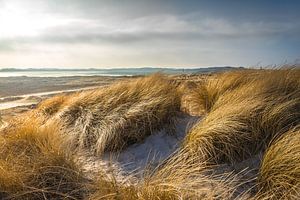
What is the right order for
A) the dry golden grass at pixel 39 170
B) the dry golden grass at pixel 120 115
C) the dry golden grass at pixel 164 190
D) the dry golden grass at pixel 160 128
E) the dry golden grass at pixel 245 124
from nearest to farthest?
1. the dry golden grass at pixel 164 190
2. the dry golden grass at pixel 160 128
3. the dry golden grass at pixel 39 170
4. the dry golden grass at pixel 245 124
5. the dry golden grass at pixel 120 115

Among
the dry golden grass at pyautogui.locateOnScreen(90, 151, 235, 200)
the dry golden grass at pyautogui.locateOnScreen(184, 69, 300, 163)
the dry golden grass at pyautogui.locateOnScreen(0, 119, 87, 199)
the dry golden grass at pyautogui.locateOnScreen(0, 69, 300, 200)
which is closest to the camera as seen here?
the dry golden grass at pyautogui.locateOnScreen(90, 151, 235, 200)

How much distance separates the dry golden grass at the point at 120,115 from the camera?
15.2 ft

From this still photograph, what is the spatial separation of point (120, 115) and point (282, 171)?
2466 mm

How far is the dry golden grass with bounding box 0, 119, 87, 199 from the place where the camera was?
3326mm

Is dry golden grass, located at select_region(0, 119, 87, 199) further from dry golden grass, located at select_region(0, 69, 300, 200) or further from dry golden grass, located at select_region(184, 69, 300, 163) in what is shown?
dry golden grass, located at select_region(184, 69, 300, 163)

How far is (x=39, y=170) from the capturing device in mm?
3512

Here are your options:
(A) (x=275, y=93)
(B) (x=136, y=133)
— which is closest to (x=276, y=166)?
(A) (x=275, y=93)

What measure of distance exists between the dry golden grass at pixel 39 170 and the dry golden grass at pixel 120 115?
0.66m

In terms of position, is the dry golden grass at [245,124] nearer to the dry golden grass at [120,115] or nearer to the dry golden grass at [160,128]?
the dry golden grass at [160,128]

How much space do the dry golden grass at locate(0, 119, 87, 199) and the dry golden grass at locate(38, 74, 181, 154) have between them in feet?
2.17

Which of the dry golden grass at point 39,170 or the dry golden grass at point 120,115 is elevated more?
the dry golden grass at point 120,115

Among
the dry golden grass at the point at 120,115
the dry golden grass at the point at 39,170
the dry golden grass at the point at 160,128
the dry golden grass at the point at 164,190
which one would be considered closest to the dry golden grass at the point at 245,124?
the dry golden grass at the point at 160,128

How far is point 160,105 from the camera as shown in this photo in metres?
4.84

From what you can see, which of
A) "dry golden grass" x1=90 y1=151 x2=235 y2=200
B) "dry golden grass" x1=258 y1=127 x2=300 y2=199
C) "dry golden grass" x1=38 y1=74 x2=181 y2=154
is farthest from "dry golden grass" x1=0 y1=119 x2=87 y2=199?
"dry golden grass" x1=258 y1=127 x2=300 y2=199
